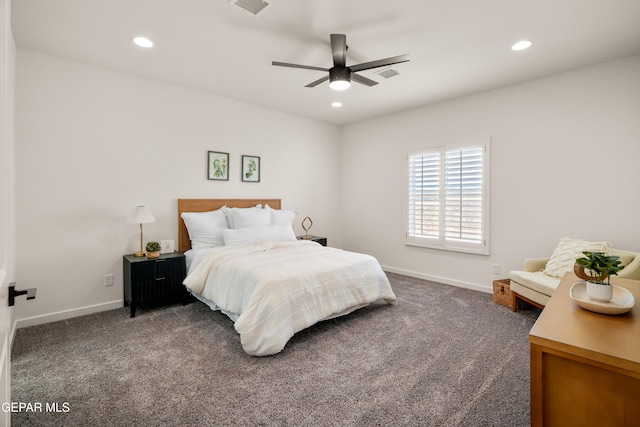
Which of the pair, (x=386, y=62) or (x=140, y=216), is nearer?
(x=386, y=62)

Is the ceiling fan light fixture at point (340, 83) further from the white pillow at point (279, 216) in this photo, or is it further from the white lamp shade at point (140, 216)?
Answer: the white lamp shade at point (140, 216)

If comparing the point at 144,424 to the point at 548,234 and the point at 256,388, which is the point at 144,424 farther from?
the point at 548,234

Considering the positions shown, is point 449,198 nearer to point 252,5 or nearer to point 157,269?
point 252,5

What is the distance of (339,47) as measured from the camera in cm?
259

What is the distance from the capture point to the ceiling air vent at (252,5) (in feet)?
7.44

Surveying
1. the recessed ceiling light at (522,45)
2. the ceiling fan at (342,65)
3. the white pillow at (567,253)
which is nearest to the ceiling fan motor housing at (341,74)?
the ceiling fan at (342,65)

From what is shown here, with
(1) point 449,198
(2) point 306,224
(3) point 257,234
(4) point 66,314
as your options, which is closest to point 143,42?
(3) point 257,234

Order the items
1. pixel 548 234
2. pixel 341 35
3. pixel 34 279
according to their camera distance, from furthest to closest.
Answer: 1. pixel 548 234
2. pixel 34 279
3. pixel 341 35

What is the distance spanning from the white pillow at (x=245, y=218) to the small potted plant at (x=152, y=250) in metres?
0.98

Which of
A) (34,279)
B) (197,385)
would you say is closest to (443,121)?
(197,385)

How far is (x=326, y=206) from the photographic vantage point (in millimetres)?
5891

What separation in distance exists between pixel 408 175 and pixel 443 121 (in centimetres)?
96

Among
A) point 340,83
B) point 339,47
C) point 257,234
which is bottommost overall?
point 257,234

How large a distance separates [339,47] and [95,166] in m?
2.91
